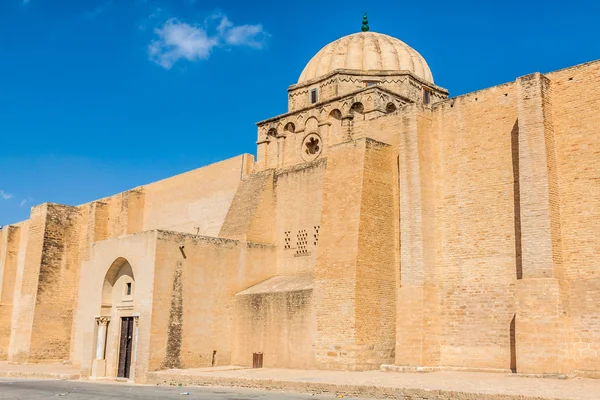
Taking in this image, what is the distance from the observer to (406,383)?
10734 mm

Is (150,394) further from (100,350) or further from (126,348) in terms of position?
(100,350)

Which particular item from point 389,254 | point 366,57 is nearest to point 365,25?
→ point 366,57

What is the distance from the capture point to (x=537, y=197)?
40.7 feet

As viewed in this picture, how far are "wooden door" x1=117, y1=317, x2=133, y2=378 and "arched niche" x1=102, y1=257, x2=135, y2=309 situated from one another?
0.62 m

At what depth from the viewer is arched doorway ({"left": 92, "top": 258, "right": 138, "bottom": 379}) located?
53.6 feet

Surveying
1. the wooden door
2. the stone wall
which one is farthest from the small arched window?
the stone wall

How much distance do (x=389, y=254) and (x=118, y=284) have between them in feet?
24.1

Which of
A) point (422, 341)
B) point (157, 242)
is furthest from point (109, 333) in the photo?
point (422, 341)

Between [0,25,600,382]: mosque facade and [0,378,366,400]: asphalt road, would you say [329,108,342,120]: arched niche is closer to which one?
[0,25,600,382]: mosque facade

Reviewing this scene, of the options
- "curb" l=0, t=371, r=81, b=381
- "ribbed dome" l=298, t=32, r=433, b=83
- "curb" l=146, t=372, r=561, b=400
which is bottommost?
"curb" l=0, t=371, r=81, b=381

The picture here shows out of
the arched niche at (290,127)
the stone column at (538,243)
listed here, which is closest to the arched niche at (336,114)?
the arched niche at (290,127)

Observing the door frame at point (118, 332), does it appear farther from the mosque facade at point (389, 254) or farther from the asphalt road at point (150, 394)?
the asphalt road at point (150, 394)

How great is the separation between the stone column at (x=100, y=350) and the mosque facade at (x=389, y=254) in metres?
0.03

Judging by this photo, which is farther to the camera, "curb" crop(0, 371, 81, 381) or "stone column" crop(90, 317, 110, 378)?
"curb" crop(0, 371, 81, 381)
